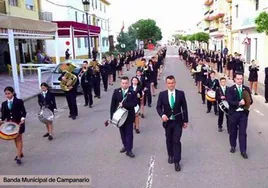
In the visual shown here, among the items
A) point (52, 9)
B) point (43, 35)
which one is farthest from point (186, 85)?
point (52, 9)

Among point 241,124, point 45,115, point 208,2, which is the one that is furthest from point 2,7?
point 208,2

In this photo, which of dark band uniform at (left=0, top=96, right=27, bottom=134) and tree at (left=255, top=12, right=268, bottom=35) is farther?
tree at (left=255, top=12, right=268, bottom=35)

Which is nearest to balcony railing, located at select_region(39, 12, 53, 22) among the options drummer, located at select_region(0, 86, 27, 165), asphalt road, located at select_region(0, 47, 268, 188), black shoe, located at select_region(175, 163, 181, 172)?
asphalt road, located at select_region(0, 47, 268, 188)

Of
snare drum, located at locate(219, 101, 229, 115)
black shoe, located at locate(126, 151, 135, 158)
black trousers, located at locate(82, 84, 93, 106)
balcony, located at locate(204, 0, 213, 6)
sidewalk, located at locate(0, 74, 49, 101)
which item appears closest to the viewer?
black shoe, located at locate(126, 151, 135, 158)

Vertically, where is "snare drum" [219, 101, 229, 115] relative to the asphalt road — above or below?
above

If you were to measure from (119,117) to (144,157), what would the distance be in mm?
1072

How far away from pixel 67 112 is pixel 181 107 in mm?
6906

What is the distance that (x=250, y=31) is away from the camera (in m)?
33.0

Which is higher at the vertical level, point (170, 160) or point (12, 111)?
point (12, 111)

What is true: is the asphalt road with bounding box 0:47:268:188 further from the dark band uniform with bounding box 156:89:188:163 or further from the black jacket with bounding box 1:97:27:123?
the black jacket with bounding box 1:97:27:123

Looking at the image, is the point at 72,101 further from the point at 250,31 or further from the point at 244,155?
the point at 250,31

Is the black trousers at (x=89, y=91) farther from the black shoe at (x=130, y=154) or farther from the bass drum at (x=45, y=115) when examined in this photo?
the black shoe at (x=130, y=154)

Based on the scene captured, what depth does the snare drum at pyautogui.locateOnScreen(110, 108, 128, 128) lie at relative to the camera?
21.9 feet
